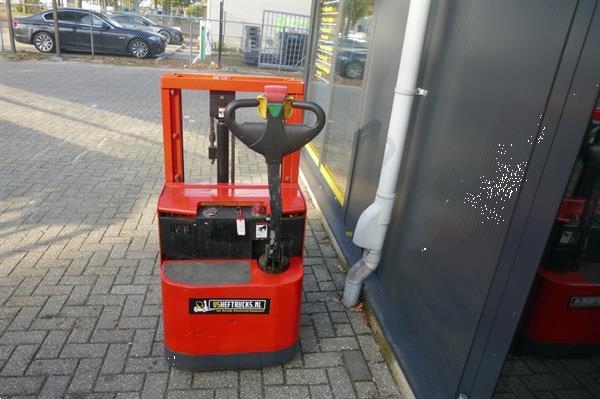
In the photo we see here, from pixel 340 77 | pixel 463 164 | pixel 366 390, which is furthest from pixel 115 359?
pixel 340 77

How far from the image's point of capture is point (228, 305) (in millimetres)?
2238

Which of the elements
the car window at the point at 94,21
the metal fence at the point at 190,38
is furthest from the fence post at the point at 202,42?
the car window at the point at 94,21

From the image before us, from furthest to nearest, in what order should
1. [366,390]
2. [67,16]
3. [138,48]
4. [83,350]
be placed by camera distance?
[138,48]
[67,16]
[83,350]
[366,390]

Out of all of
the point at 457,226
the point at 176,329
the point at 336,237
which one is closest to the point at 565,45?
the point at 457,226

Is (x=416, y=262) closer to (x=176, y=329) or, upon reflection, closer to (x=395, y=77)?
(x=395, y=77)

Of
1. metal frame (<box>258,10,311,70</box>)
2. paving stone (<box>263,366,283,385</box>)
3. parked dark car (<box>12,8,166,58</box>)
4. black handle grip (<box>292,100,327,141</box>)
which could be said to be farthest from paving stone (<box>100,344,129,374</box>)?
parked dark car (<box>12,8,166,58</box>)

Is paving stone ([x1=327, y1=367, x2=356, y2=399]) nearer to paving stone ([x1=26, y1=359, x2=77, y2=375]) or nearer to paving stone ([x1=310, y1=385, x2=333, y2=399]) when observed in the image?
paving stone ([x1=310, y1=385, x2=333, y2=399])

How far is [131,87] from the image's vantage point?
1112 cm

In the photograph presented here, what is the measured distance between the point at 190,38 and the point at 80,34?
12.5 ft

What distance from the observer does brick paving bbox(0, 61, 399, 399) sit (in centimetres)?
241

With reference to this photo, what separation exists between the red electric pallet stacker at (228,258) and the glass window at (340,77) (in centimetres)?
148

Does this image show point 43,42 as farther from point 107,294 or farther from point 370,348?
point 370,348

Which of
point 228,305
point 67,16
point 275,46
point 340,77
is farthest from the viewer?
point 275,46

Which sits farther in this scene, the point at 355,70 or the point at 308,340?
the point at 355,70
